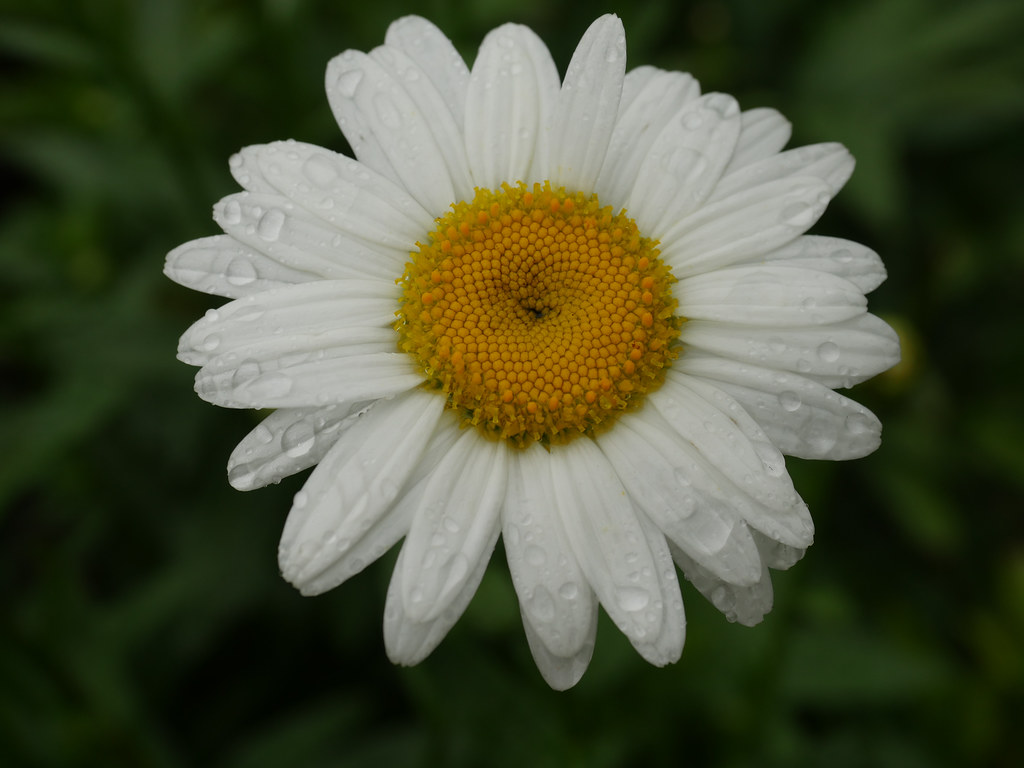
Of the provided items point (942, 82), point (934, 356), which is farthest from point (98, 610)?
point (942, 82)

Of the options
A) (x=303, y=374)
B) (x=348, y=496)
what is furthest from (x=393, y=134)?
(x=348, y=496)

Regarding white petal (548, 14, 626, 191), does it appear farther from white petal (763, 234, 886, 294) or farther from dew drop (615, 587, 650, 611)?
dew drop (615, 587, 650, 611)

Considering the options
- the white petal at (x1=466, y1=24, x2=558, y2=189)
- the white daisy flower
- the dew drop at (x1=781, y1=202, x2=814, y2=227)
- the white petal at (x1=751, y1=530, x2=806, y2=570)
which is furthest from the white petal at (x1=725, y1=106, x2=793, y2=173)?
the white petal at (x1=751, y1=530, x2=806, y2=570)

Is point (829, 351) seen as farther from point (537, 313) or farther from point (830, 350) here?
point (537, 313)

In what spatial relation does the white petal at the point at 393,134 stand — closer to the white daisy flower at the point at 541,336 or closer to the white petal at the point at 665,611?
the white daisy flower at the point at 541,336

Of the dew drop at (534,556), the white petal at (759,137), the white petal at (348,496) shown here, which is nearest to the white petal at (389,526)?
the white petal at (348,496)
